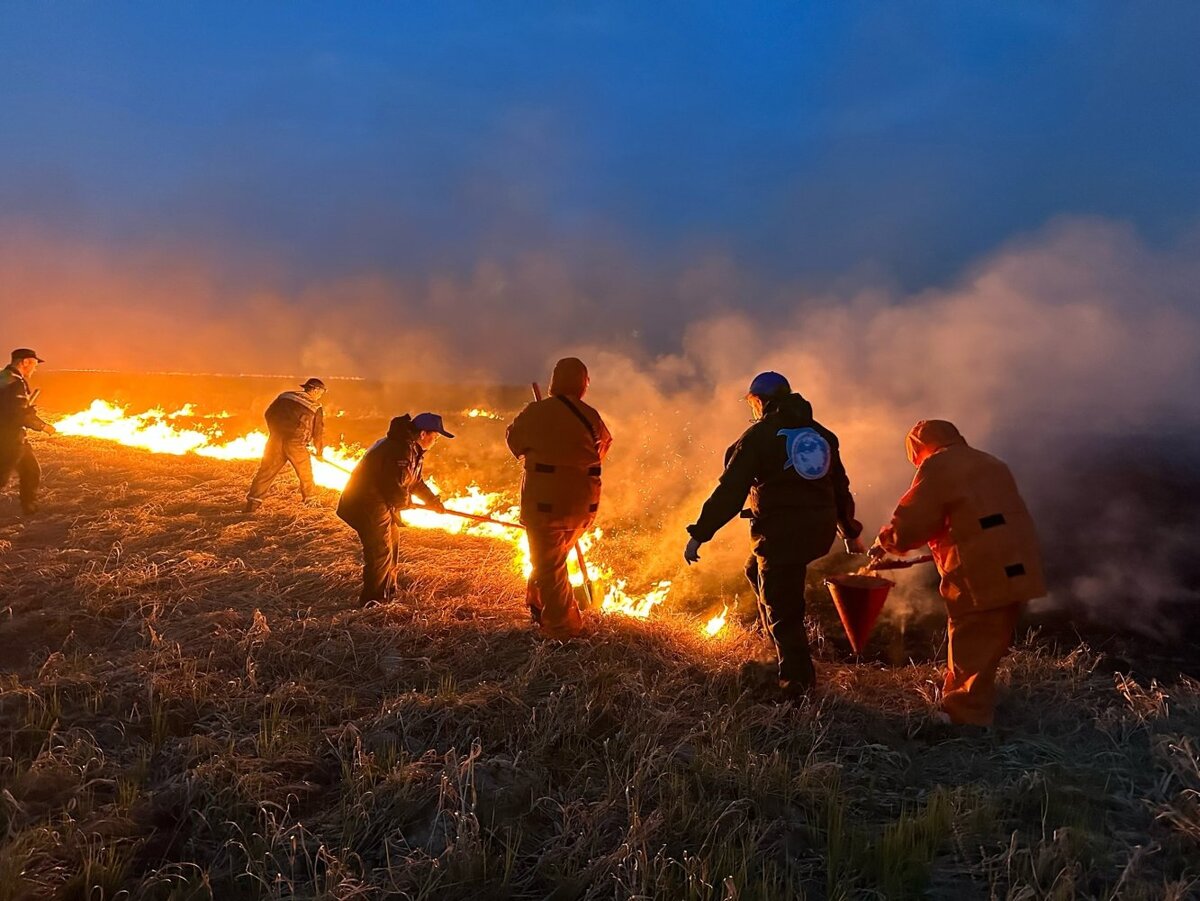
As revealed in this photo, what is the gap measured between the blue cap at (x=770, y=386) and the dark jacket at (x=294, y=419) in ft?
27.9

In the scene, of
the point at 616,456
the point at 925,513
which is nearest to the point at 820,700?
the point at 925,513

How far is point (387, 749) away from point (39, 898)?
1570mm

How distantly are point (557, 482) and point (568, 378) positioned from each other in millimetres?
969

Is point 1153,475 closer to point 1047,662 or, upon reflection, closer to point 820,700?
point 1047,662

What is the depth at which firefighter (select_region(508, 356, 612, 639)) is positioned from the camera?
5543mm

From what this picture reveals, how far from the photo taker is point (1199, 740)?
12.3ft

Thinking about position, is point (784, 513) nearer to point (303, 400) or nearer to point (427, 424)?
point (427, 424)

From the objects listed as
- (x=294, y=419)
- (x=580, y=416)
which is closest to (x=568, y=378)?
(x=580, y=416)

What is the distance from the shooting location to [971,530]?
164 inches

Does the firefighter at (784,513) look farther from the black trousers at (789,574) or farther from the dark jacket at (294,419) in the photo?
the dark jacket at (294,419)

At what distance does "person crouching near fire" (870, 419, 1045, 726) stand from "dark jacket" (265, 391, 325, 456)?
9.54 meters

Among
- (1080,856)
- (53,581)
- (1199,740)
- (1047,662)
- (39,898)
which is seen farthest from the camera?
(53,581)

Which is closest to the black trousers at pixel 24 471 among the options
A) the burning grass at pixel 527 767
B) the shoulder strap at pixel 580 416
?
the burning grass at pixel 527 767

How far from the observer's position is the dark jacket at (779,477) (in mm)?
4574
